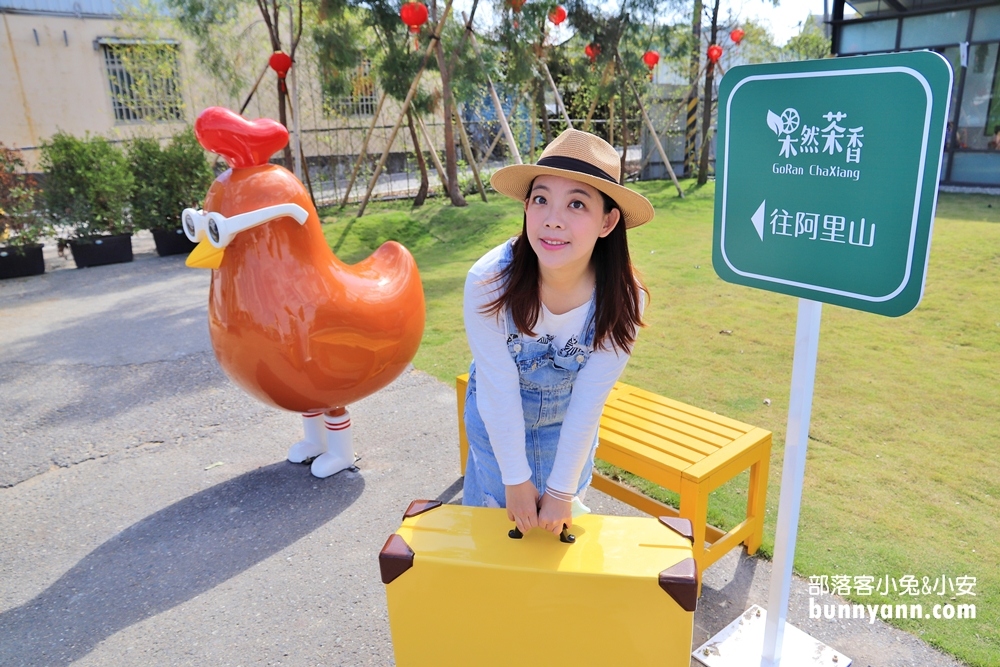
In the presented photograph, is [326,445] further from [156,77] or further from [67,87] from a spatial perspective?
[67,87]

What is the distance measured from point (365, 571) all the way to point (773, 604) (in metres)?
1.42

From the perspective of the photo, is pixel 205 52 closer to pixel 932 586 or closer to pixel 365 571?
pixel 365 571

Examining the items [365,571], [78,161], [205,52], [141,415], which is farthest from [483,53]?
[365,571]

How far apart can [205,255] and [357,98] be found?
1129 centimetres

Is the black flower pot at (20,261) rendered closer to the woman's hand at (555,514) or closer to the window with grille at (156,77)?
the window with grille at (156,77)

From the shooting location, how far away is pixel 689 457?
2.31 metres

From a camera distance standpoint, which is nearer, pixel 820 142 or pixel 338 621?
pixel 820 142

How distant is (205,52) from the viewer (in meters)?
10.8

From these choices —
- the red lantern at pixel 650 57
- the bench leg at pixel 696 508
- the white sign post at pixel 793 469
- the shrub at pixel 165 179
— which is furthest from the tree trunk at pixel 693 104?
the white sign post at pixel 793 469

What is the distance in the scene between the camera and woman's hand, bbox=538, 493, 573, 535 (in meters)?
1.69

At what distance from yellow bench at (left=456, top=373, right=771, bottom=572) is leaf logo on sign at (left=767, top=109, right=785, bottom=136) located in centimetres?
106

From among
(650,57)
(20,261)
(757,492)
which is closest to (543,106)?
(650,57)

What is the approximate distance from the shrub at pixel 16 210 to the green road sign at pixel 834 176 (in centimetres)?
822

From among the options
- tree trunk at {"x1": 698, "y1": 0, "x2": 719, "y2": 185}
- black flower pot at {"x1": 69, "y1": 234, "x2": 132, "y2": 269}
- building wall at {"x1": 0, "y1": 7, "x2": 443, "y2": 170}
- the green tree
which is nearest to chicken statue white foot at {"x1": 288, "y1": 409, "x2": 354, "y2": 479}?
black flower pot at {"x1": 69, "y1": 234, "x2": 132, "y2": 269}
